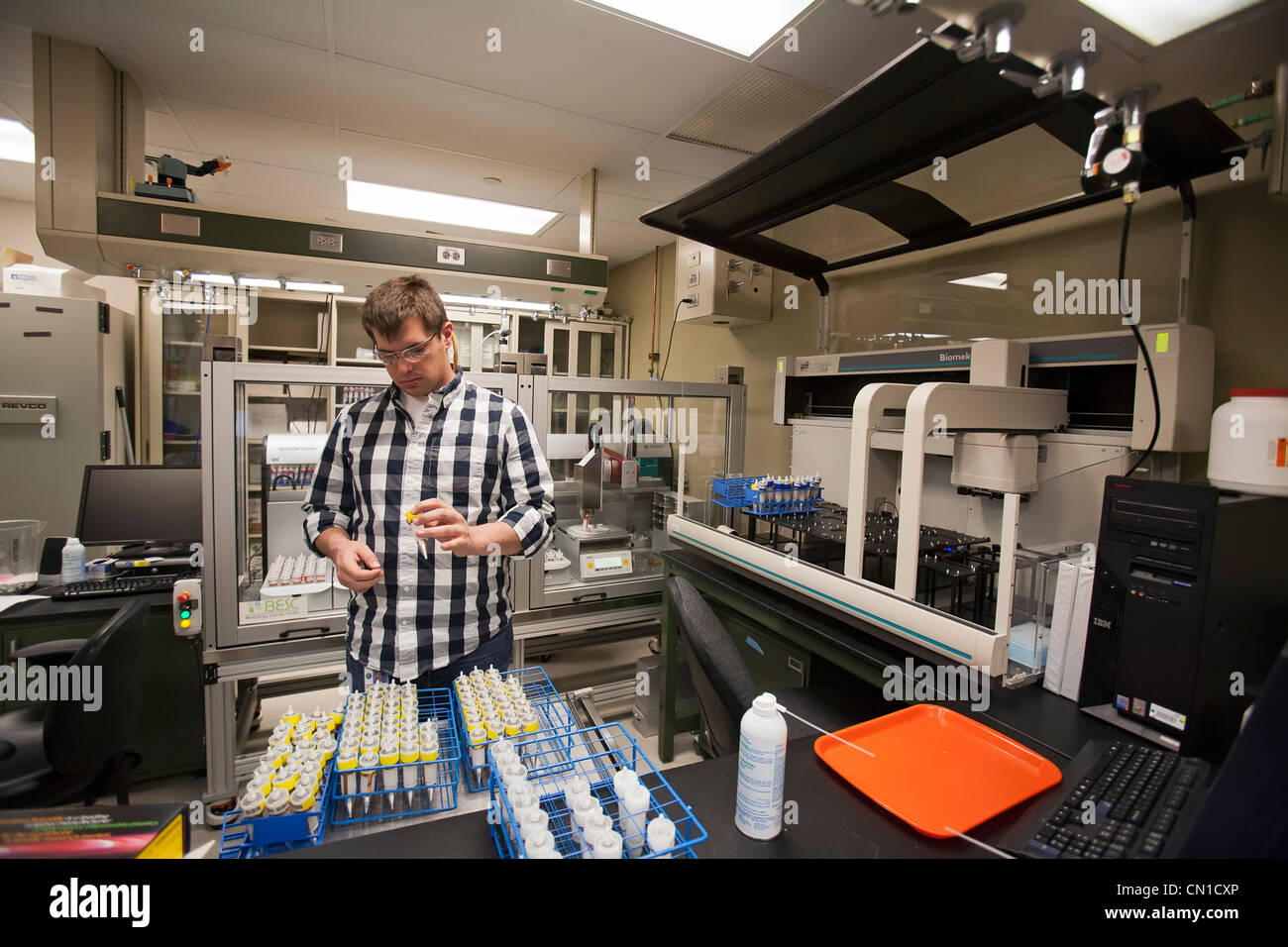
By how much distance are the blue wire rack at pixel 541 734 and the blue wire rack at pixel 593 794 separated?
0.01m

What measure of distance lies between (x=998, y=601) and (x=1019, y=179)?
1724 millimetres

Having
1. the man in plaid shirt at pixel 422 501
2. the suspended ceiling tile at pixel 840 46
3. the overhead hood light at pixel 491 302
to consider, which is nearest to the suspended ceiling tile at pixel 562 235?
the overhead hood light at pixel 491 302

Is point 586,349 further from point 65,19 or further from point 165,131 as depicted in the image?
point 65,19

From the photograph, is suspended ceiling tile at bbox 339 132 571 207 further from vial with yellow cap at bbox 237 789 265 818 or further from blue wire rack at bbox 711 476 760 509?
vial with yellow cap at bbox 237 789 265 818

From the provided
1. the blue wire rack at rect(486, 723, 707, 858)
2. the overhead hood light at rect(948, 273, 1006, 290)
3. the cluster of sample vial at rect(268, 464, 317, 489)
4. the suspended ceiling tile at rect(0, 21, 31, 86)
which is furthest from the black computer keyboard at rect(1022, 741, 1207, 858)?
the suspended ceiling tile at rect(0, 21, 31, 86)

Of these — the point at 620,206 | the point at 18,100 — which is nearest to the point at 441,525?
the point at 620,206

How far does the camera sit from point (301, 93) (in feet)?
8.40

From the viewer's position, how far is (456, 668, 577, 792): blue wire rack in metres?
1.00

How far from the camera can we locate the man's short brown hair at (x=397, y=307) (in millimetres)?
1385

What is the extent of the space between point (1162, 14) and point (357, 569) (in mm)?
1754

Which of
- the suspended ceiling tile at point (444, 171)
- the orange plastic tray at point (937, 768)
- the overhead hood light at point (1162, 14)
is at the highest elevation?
the suspended ceiling tile at point (444, 171)

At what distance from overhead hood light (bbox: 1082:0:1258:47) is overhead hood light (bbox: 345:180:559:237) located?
3.51 meters

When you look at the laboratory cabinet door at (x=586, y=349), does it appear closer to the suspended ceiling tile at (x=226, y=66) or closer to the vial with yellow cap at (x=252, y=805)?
the suspended ceiling tile at (x=226, y=66)
